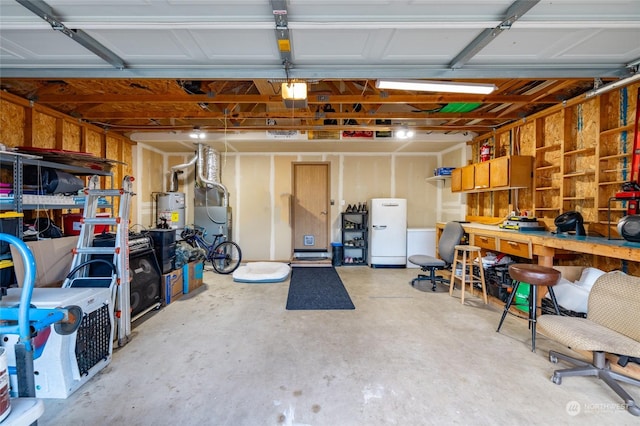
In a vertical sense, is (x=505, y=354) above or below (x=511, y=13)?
below

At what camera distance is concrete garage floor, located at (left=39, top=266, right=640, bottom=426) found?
163 centimetres

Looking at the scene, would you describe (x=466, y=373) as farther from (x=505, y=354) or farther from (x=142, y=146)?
(x=142, y=146)

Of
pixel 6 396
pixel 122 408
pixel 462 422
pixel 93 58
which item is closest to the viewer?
pixel 6 396

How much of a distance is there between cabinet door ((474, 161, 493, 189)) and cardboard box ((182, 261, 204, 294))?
4.61 m

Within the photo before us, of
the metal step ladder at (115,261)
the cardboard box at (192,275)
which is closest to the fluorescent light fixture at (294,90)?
the metal step ladder at (115,261)

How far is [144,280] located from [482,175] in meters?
4.94

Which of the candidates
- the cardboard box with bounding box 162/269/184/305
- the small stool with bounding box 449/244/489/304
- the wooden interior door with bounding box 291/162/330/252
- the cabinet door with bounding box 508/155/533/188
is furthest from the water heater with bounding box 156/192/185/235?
the cabinet door with bounding box 508/155/533/188

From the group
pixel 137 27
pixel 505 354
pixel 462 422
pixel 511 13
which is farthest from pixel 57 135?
pixel 505 354

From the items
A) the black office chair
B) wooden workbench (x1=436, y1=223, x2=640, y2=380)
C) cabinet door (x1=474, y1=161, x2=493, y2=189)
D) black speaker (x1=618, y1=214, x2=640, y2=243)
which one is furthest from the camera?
cabinet door (x1=474, y1=161, x2=493, y2=189)

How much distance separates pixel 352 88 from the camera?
345 cm

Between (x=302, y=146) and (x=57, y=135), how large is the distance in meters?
3.72

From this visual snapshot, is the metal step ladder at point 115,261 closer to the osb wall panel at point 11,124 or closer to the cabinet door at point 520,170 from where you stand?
the osb wall panel at point 11,124

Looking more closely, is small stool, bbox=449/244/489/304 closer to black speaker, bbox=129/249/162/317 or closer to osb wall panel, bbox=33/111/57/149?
Result: black speaker, bbox=129/249/162/317

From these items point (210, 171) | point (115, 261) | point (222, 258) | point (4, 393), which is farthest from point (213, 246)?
point (4, 393)
